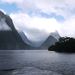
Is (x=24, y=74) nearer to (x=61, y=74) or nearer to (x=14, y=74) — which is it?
(x=14, y=74)

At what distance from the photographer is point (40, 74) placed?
241ft

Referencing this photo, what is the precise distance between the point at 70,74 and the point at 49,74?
7.48 meters

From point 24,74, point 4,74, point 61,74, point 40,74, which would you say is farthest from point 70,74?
point 4,74

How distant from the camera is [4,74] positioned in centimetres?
7356

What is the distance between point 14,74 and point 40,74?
8.64 metres

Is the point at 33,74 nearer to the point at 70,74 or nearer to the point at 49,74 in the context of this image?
the point at 49,74

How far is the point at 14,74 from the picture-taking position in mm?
73500

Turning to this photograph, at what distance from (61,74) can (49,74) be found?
14.2 ft

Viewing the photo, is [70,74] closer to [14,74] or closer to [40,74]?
[40,74]

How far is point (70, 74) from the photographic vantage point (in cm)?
7569

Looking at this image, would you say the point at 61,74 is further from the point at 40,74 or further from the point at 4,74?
the point at 4,74

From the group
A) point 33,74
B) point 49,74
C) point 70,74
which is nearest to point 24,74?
point 33,74

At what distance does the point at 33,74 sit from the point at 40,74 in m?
2.34

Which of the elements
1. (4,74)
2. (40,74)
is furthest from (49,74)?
(4,74)
